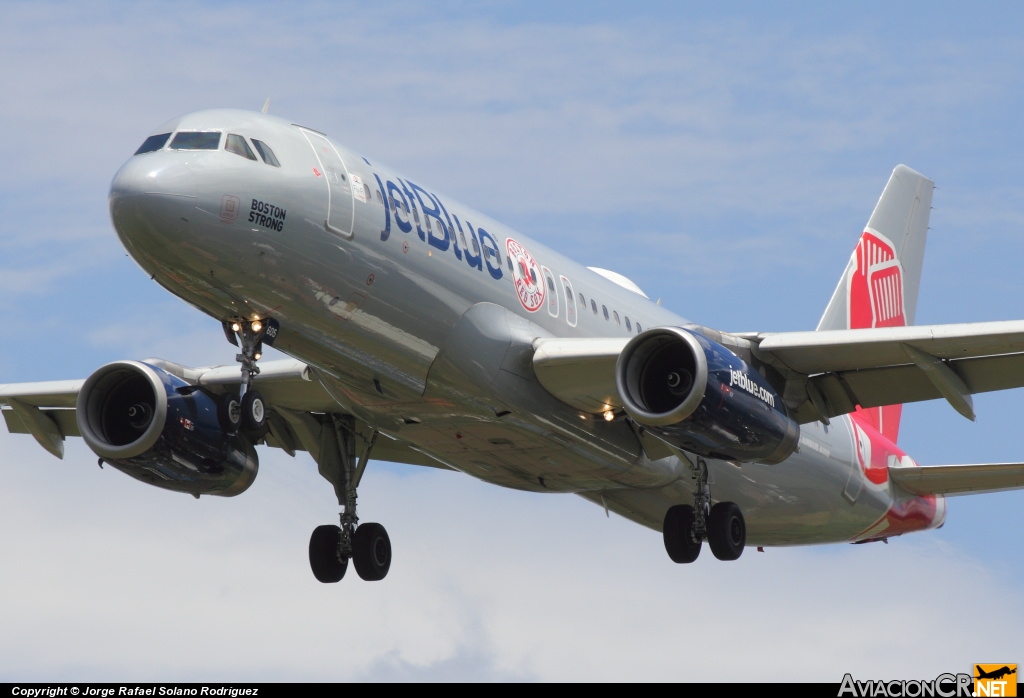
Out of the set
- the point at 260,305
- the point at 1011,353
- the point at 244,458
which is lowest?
the point at 244,458

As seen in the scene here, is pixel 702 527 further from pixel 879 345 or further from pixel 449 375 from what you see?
pixel 449 375

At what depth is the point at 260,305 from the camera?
23141mm

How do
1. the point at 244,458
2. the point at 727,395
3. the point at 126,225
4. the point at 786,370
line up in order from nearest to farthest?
the point at 126,225, the point at 727,395, the point at 786,370, the point at 244,458

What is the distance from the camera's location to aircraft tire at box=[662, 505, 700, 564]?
2897cm

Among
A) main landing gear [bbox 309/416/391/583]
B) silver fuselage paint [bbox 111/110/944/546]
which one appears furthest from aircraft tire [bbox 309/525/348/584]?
silver fuselage paint [bbox 111/110/944/546]

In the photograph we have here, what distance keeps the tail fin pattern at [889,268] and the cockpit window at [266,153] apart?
55.2 feet

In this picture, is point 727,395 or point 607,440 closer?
point 727,395

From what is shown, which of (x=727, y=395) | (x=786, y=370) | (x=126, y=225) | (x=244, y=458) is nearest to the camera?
(x=126, y=225)

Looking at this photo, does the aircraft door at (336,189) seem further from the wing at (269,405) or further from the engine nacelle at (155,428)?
the engine nacelle at (155,428)

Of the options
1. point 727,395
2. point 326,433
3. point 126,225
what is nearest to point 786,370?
point 727,395

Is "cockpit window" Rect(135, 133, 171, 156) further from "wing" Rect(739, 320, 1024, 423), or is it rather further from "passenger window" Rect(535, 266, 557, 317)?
"wing" Rect(739, 320, 1024, 423)

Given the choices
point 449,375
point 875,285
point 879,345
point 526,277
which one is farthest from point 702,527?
point 875,285

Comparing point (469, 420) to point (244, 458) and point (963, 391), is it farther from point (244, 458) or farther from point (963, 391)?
point (963, 391)

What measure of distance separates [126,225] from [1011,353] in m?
13.5
